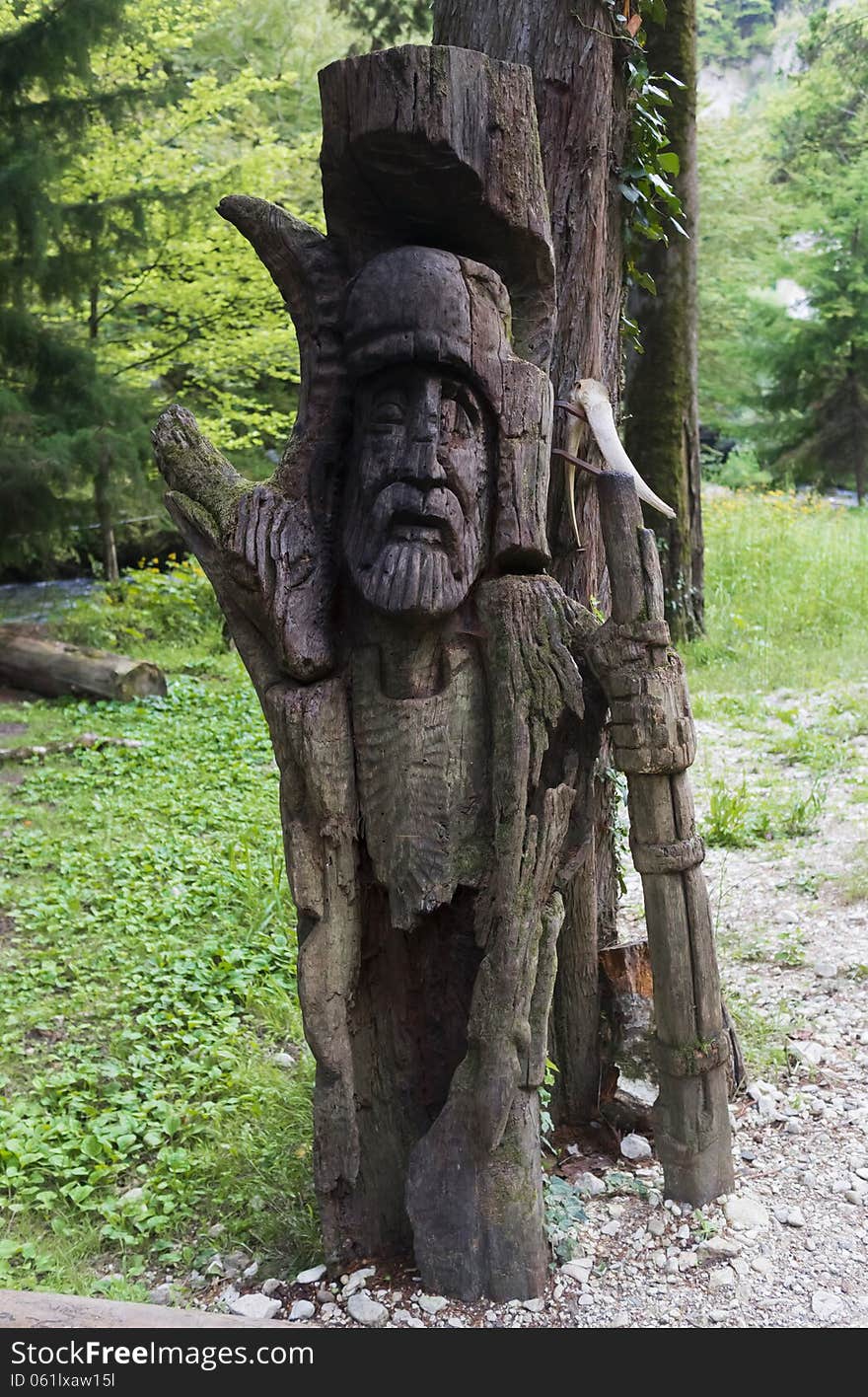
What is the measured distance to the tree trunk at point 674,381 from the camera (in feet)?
24.7

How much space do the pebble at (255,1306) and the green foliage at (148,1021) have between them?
0.17 meters

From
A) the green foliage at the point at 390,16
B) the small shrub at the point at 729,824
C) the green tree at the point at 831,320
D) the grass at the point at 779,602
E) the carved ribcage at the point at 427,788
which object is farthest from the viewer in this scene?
the green tree at the point at 831,320

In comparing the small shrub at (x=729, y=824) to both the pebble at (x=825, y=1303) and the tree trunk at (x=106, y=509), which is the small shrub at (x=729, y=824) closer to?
the pebble at (x=825, y=1303)

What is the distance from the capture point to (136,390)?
10.4 meters

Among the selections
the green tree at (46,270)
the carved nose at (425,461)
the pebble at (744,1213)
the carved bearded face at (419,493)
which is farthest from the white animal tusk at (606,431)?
the green tree at (46,270)

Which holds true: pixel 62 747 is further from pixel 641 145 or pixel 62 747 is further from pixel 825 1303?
pixel 825 1303

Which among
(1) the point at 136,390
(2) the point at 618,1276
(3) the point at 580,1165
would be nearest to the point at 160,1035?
(3) the point at 580,1165

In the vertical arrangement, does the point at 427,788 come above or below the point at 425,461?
below

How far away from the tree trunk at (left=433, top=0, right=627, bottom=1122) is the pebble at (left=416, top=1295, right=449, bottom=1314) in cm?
85

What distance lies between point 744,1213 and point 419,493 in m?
1.87

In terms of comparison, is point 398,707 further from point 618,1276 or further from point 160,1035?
point 160,1035

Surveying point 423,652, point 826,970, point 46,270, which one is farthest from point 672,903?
point 46,270

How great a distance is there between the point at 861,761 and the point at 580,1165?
3758 millimetres

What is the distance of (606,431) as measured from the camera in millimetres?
2748
